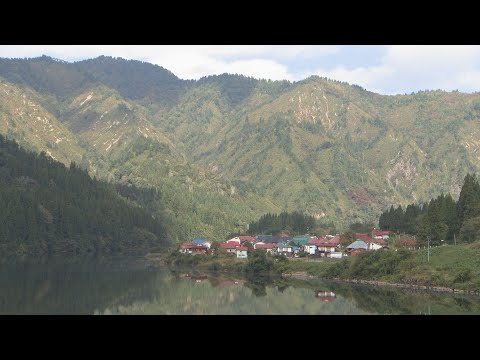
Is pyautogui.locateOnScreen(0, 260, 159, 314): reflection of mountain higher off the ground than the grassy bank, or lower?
lower

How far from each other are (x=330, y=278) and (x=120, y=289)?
27.7 meters

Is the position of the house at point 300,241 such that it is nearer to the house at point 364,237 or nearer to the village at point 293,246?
the village at point 293,246

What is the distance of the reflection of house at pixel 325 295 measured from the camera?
60497 millimetres

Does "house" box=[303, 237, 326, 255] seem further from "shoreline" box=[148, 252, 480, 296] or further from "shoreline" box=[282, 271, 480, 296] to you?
"shoreline" box=[282, 271, 480, 296]

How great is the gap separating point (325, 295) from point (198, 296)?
11.4m

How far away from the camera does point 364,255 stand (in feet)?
272

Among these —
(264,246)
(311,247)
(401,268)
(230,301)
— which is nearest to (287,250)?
(264,246)

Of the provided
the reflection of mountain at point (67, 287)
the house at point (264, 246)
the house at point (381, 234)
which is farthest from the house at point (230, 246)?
the house at point (381, 234)

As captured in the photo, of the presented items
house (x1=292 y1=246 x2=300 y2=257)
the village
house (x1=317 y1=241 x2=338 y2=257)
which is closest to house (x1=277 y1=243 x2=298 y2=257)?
the village

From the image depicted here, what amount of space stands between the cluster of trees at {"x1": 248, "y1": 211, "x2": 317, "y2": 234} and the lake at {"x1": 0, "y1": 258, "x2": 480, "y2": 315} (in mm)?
63682

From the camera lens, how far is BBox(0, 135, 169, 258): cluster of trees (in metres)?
129

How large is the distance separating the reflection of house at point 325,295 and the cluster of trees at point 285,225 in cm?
8009
